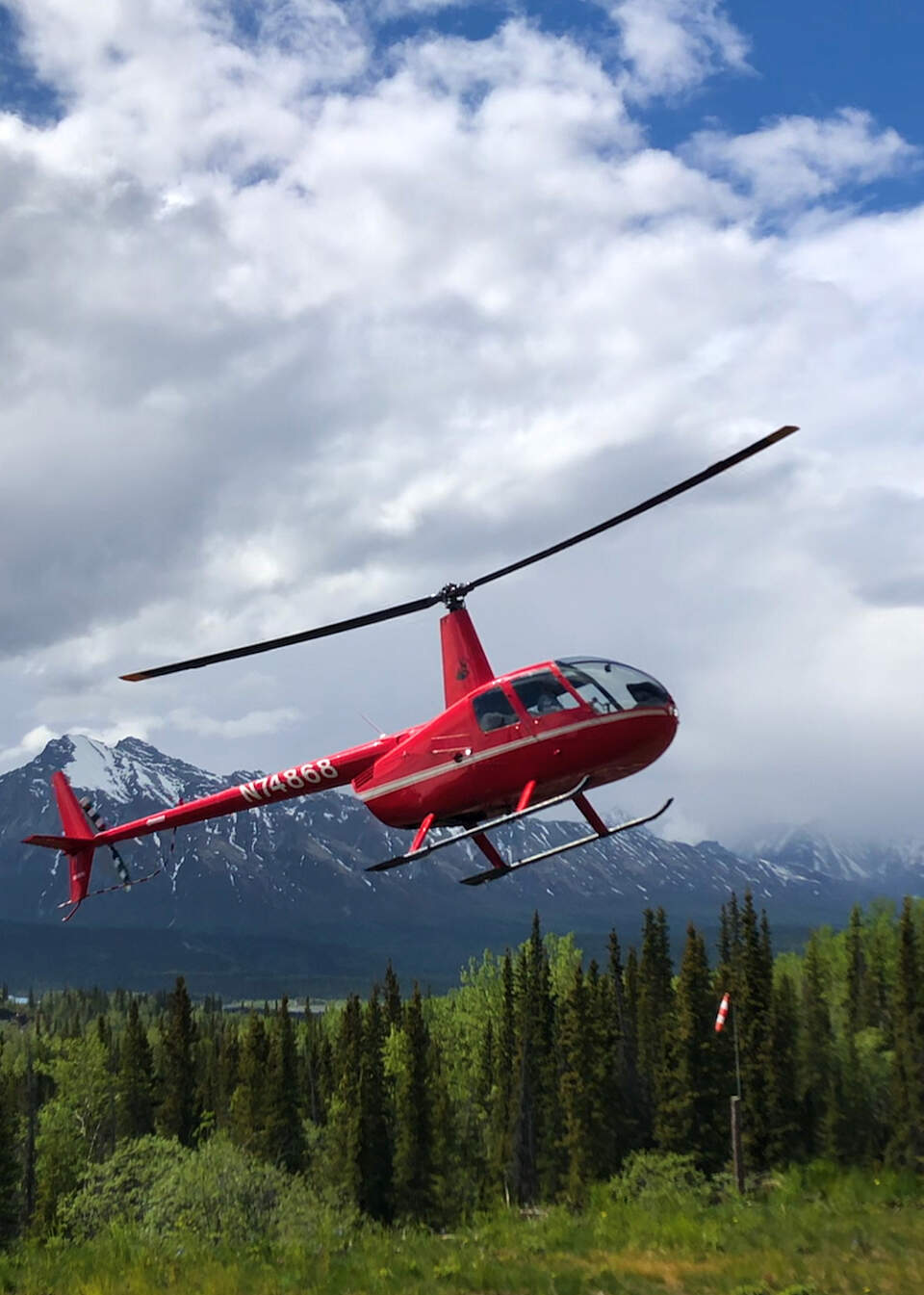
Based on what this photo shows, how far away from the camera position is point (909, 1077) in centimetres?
8362

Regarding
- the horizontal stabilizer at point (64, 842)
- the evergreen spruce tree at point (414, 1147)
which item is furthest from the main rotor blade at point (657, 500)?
the evergreen spruce tree at point (414, 1147)

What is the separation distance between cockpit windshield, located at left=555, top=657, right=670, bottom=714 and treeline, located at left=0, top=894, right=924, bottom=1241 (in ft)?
166

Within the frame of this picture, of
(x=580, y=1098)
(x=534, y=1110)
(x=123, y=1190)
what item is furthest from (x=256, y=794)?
(x=534, y=1110)

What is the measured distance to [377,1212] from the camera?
83.7 metres

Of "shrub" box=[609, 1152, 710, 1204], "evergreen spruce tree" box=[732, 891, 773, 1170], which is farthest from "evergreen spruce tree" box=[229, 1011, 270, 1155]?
"evergreen spruce tree" box=[732, 891, 773, 1170]

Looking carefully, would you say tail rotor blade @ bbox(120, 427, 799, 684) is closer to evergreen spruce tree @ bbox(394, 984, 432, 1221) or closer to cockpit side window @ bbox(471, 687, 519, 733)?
cockpit side window @ bbox(471, 687, 519, 733)

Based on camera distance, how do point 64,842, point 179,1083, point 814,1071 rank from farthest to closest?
point 179,1083 < point 814,1071 < point 64,842

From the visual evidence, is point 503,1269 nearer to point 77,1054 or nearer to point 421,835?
point 421,835

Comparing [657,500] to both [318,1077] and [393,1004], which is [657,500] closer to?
[393,1004]

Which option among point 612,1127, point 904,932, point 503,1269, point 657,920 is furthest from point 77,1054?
point 503,1269

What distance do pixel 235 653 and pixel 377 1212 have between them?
72356mm

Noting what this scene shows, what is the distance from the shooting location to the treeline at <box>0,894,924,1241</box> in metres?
78.2

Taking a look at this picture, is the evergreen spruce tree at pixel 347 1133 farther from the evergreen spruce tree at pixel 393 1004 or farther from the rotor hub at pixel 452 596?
the rotor hub at pixel 452 596

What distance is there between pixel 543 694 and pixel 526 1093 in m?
74.0
